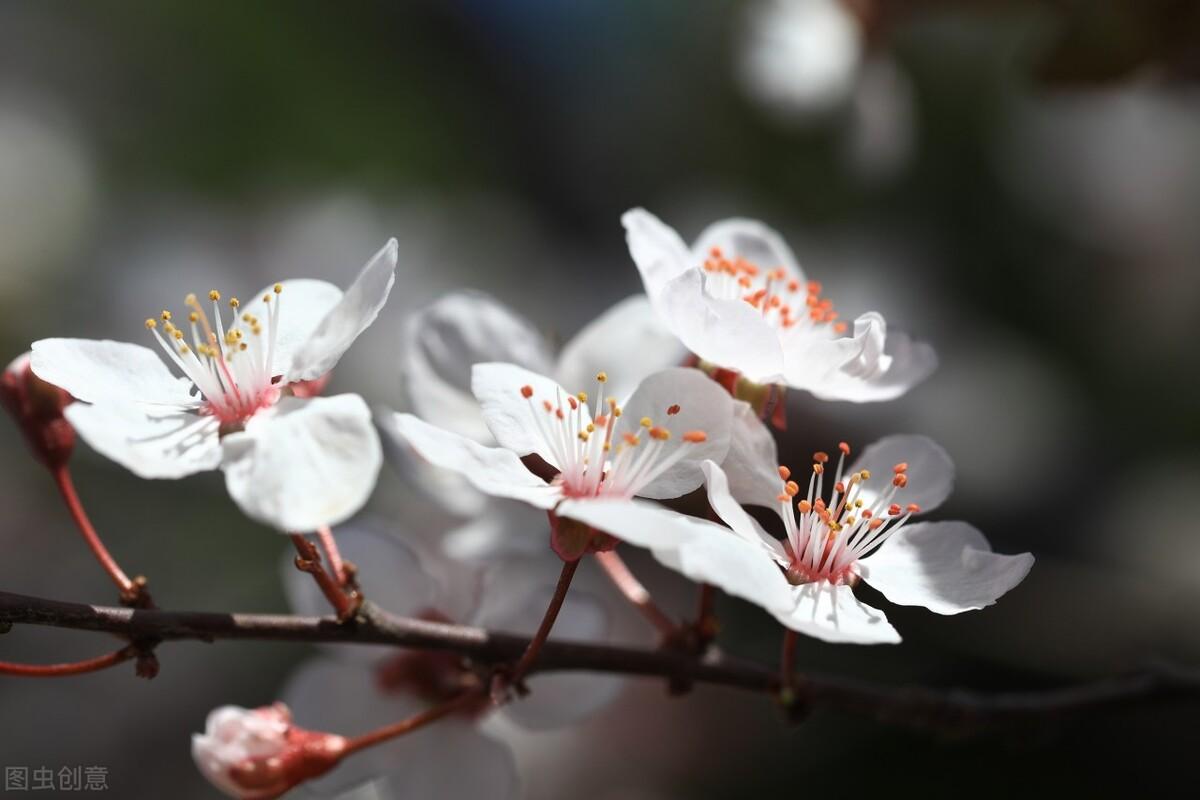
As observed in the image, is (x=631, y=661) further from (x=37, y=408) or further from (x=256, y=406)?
(x=37, y=408)

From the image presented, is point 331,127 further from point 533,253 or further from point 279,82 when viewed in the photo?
point 533,253

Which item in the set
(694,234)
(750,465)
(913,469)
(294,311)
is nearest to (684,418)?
(750,465)

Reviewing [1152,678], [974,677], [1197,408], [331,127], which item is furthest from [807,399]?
[331,127]

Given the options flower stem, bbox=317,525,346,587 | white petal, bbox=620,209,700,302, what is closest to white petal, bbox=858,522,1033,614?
white petal, bbox=620,209,700,302

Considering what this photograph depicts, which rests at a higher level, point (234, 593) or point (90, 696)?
point (234, 593)

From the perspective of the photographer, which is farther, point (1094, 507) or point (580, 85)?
point (580, 85)

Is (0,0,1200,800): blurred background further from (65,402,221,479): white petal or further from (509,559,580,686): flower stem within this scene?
(65,402,221,479): white petal
